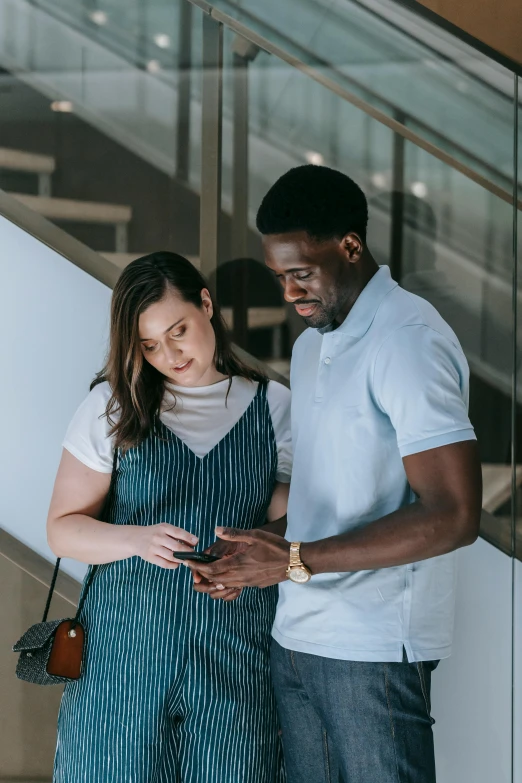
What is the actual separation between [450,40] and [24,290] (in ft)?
4.30

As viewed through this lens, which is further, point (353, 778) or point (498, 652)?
point (498, 652)

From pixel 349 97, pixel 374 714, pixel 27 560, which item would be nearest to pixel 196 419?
pixel 374 714

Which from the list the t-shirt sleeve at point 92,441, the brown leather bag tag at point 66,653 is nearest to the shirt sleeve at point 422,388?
the t-shirt sleeve at point 92,441

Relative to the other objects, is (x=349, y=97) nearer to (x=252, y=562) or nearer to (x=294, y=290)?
(x=294, y=290)

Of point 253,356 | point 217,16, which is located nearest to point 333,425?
point 253,356

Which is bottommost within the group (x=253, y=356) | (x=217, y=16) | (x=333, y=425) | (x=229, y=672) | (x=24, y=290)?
(x=229, y=672)

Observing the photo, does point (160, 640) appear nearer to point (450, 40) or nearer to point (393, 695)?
point (393, 695)

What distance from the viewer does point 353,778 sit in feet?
4.94

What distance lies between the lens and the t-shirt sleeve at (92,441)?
1.69 meters

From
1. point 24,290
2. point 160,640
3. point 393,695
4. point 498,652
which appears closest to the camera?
point 393,695

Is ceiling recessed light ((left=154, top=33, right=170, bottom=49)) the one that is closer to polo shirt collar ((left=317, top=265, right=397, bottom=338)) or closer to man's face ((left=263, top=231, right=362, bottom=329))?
man's face ((left=263, top=231, right=362, bottom=329))

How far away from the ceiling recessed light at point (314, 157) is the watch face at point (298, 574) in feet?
4.08

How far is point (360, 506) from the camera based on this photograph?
4.90 feet

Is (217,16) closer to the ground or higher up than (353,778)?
higher up
